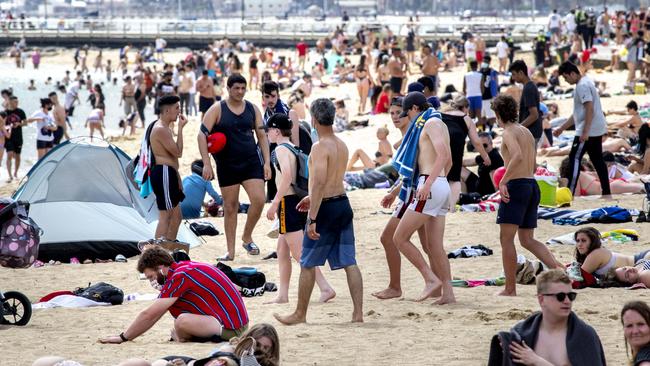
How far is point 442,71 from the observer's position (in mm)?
39875

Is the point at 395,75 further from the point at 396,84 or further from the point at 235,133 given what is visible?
the point at 235,133

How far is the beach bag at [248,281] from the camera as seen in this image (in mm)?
9000

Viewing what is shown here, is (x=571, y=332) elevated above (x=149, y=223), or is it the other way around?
(x=571, y=332)

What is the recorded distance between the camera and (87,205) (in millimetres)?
11898

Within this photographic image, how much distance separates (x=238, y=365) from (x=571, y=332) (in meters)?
1.50

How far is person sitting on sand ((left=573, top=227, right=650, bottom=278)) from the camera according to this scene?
8414mm

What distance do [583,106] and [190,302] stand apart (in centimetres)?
621

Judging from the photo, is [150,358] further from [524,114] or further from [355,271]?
[524,114]

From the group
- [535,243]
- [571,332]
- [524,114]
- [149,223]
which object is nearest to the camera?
[571,332]

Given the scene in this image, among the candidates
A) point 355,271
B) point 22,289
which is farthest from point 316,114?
point 22,289

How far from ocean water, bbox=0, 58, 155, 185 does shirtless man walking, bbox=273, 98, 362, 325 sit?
1463 cm

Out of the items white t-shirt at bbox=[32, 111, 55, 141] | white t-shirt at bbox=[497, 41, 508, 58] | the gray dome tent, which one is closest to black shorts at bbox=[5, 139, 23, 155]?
white t-shirt at bbox=[32, 111, 55, 141]

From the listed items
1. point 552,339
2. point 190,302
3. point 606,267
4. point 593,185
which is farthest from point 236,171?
point 552,339

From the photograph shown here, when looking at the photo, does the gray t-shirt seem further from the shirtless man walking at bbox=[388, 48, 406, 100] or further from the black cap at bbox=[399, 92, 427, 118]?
the shirtless man walking at bbox=[388, 48, 406, 100]
